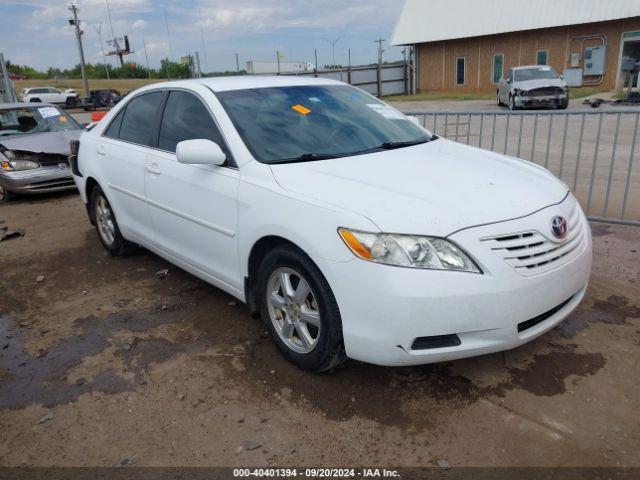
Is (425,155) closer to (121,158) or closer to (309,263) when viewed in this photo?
(309,263)

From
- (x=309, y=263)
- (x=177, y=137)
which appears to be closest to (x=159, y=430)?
(x=309, y=263)

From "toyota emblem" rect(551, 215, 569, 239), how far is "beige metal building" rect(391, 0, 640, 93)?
89.4ft

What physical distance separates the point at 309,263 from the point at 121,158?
265 centimetres

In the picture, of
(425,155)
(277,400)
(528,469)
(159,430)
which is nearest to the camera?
(528,469)

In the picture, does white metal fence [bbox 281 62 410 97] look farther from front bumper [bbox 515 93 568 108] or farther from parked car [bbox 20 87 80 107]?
parked car [bbox 20 87 80 107]

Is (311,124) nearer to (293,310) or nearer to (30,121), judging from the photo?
(293,310)

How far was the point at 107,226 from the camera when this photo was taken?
545cm

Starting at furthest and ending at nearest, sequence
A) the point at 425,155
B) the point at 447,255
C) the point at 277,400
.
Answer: the point at 425,155, the point at 277,400, the point at 447,255

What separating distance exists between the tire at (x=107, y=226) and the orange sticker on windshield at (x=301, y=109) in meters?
2.33

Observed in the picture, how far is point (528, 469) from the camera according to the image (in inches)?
94.9

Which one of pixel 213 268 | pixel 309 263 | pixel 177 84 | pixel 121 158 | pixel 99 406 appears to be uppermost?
pixel 177 84

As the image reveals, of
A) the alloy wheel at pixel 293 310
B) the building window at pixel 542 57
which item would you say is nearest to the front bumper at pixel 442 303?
the alloy wheel at pixel 293 310

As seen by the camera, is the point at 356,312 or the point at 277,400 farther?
the point at 277,400

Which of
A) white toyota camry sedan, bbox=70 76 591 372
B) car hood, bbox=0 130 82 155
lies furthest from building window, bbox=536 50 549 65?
white toyota camry sedan, bbox=70 76 591 372
